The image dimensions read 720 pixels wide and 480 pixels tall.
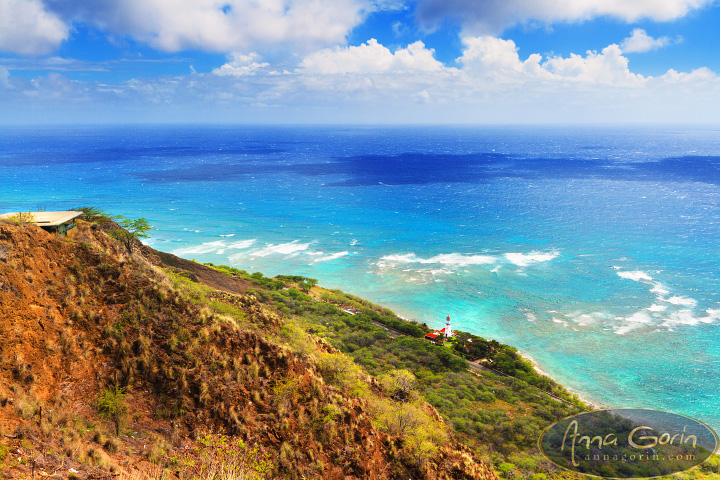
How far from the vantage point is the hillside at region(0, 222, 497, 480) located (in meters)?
12.7

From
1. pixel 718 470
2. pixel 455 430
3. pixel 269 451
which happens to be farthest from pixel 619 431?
pixel 269 451

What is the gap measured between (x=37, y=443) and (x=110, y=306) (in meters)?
6.58

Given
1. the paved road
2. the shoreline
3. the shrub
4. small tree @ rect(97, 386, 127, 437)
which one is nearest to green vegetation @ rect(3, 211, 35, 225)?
the shrub

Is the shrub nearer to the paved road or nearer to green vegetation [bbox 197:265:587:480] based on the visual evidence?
green vegetation [bbox 197:265:587:480]

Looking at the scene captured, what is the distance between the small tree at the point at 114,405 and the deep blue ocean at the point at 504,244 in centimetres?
3658

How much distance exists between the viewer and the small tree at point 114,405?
1388cm

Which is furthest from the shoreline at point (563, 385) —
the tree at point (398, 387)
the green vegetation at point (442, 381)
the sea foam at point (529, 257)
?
the sea foam at point (529, 257)

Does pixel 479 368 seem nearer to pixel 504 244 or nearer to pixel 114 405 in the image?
pixel 114 405

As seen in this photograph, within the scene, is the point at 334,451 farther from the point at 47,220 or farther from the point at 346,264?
the point at 346,264

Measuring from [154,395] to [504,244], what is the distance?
235ft

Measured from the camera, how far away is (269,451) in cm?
1510

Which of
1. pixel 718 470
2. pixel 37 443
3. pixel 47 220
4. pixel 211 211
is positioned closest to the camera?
pixel 37 443

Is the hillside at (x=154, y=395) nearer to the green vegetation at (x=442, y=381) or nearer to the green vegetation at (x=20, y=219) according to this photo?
the green vegetation at (x=20, y=219)

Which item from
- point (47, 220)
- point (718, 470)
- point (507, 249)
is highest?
point (47, 220)
